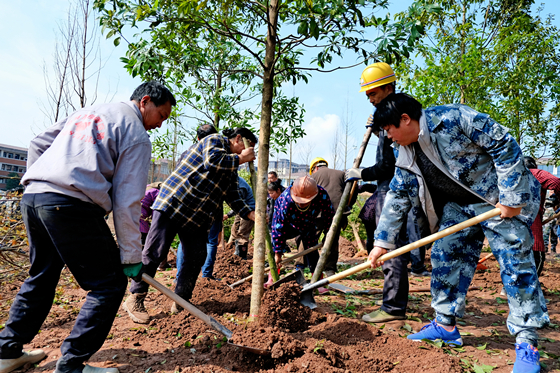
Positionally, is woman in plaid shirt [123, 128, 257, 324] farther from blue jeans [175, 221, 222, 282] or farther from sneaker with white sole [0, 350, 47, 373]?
blue jeans [175, 221, 222, 282]

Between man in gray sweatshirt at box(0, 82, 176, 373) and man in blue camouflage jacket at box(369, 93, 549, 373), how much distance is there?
1.68 meters

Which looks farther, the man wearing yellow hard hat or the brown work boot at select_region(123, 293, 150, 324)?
the brown work boot at select_region(123, 293, 150, 324)

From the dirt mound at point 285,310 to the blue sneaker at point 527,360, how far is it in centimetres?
145

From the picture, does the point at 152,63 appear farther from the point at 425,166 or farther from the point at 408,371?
the point at 408,371

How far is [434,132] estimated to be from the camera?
245 cm

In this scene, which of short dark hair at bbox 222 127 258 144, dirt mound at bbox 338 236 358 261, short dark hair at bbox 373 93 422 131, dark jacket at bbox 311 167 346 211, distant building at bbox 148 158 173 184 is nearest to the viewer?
short dark hair at bbox 373 93 422 131

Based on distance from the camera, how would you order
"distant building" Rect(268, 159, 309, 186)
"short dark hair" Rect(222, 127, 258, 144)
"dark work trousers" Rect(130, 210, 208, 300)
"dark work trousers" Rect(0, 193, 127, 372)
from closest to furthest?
"dark work trousers" Rect(0, 193, 127, 372), "dark work trousers" Rect(130, 210, 208, 300), "short dark hair" Rect(222, 127, 258, 144), "distant building" Rect(268, 159, 309, 186)

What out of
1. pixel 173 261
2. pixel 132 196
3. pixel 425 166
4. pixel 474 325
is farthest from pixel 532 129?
pixel 132 196

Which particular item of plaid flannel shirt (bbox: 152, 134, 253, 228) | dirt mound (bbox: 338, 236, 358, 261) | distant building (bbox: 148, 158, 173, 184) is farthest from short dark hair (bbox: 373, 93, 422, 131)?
distant building (bbox: 148, 158, 173, 184)

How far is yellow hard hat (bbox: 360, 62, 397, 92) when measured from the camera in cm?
297

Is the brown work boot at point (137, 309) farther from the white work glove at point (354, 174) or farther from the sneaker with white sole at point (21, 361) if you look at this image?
the white work glove at point (354, 174)

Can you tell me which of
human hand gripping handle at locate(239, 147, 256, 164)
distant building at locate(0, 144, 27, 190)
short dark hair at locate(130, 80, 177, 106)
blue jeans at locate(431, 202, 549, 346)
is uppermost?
distant building at locate(0, 144, 27, 190)

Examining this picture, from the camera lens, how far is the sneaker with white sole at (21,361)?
2191 mm

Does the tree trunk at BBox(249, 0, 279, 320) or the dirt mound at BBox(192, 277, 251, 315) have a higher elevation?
the tree trunk at BBox(249, 0, 279, 320)
